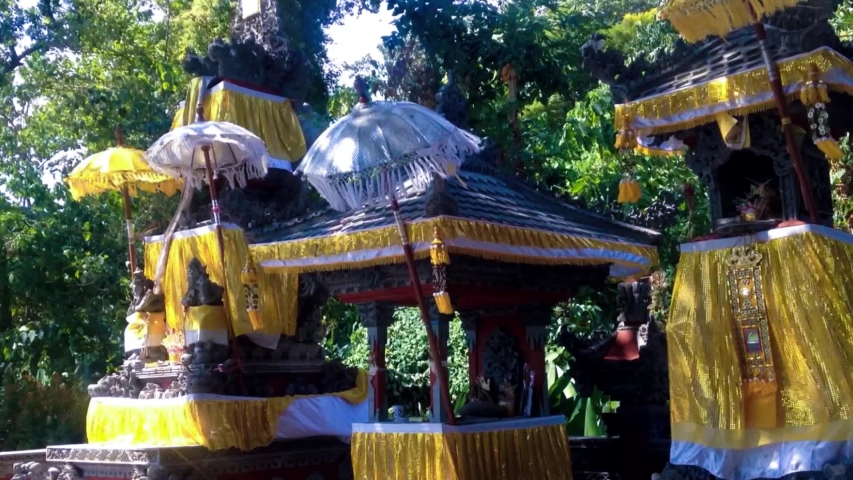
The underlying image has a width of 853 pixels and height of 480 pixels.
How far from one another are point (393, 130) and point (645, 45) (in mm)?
8546

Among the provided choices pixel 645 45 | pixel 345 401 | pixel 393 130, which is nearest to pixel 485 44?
pixel 645 45

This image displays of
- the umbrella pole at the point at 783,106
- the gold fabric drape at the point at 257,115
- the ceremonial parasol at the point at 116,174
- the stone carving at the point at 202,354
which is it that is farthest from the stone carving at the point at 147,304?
the umbrella pole at the point at 783,106

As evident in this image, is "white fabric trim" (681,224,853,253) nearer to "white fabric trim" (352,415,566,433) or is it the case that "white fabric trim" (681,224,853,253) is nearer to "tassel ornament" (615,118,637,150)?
"tassel ornament" (615,118,637,150)

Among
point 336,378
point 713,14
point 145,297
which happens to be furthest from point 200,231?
point 713,14

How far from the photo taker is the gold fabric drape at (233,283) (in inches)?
407

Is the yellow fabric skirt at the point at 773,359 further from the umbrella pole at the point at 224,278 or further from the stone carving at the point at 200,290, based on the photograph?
the stone carving at the point at 200,290

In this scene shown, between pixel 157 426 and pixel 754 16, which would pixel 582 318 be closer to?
pixel 157 426

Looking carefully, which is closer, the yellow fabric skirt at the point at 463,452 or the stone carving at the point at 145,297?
the yellow fabric skirt at the point at 463,452

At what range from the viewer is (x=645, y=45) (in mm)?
14711

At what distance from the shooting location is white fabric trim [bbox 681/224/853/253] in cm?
666

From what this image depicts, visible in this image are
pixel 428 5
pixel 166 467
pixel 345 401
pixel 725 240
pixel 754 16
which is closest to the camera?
pixel 754 16

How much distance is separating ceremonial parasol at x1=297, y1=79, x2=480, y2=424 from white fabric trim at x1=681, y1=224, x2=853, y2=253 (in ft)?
6.28

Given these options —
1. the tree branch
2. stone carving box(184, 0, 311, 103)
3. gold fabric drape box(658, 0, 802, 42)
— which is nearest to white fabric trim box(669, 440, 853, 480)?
gold fabric drape box(658, 0, 802, 42)

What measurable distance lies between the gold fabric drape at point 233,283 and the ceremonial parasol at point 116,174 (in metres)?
1.17
